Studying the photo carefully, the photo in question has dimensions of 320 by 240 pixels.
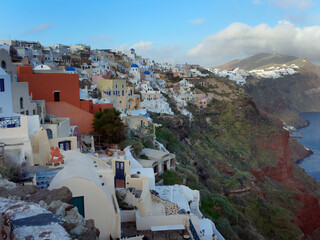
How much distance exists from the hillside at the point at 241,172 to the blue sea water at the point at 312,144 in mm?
10132

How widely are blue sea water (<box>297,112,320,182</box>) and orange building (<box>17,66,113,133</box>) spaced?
53.7 meters

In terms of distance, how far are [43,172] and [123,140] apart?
10873 millimetres

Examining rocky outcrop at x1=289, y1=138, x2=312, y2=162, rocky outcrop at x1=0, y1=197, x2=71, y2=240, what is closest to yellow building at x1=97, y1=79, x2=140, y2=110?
rocky outcrop at x1=0, y1=197, x2=71, y2=240

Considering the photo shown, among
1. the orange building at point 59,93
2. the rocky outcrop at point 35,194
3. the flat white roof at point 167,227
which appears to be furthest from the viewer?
the orange building at point 59,93

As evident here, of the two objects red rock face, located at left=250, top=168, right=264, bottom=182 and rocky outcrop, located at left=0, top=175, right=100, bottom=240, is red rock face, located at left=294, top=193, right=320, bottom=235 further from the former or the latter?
rocky outcrop, located at left=0, top=175, right=100, bottom=240

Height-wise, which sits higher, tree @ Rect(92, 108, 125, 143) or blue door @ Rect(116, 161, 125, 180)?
tree @ Rect(92, 108, 125, 143)

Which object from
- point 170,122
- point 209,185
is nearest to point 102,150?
point 209,185

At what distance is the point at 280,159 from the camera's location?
167 feet

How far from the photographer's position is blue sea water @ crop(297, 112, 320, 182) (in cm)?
6338

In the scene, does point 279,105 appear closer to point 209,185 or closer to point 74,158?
point 209,185

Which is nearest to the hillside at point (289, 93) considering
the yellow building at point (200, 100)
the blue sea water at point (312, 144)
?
the blue sea water at point (312, 144)

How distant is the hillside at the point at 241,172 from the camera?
23234 mm

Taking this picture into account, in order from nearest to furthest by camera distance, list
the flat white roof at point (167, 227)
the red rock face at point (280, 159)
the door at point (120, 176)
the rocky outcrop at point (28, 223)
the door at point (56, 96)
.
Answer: the rocky outcrop at point (28, 223) < the flat white roof at point (167, 227) < the door at point (120, 176) < the door at point (56, 96) < the red rock face at point (280, 159)

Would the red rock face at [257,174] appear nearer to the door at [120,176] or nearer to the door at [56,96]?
the door at [56,96]
